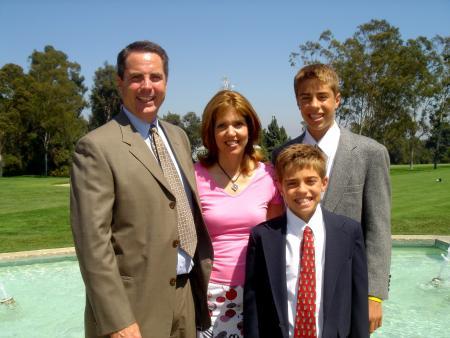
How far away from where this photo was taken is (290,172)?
241 centimetres

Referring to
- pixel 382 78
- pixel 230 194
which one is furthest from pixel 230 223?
pixel 382 78

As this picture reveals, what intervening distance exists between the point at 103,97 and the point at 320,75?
165 ft

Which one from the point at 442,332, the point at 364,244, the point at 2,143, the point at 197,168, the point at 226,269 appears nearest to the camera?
the point at 364,244

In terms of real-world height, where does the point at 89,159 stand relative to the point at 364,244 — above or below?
above

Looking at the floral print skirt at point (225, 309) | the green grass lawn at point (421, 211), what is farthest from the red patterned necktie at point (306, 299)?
the green grass lawn at point (421, 211)

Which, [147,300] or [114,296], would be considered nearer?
[114,296]

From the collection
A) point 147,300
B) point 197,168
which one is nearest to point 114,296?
point 147,300

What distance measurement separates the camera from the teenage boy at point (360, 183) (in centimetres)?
248

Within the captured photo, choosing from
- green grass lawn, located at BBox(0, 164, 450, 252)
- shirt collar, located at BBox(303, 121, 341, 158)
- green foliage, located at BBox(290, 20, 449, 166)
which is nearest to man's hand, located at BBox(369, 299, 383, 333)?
shirt collar, located at BBox(303, 121, 341, 158)

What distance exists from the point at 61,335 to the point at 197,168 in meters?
3.46

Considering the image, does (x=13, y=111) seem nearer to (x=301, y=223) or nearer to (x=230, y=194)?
(x=230, y=194)

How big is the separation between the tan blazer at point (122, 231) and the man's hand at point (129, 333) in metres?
0.03

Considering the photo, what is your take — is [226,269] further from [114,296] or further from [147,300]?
[114,296]

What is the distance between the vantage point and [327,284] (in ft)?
7.50
